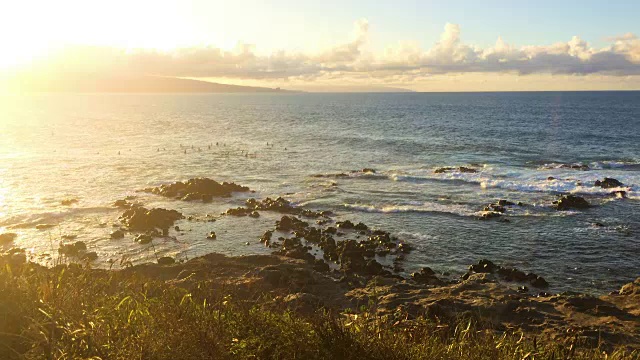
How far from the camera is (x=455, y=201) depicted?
134 feet

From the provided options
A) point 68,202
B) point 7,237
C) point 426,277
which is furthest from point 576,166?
point 7,237

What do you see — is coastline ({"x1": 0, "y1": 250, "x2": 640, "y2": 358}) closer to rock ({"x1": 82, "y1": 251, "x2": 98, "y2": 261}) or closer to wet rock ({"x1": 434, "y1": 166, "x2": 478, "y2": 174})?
rock ({"x1": 82, "y1": 251, "x2": 98, "y2": 261})

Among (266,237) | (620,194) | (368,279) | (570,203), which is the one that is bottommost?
(368,279)

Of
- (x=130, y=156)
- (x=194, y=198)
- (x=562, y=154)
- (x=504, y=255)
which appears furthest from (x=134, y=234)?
(x=562, y=154)

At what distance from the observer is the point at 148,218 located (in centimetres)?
3475

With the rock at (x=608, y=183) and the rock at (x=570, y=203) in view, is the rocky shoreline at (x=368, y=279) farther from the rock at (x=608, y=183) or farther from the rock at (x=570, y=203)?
the rock at (x=608, y=183)

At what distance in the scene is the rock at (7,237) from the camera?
102 ft

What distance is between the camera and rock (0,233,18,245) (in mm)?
31212

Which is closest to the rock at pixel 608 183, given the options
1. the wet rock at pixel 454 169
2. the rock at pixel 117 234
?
the wet rock at pixel 454 169

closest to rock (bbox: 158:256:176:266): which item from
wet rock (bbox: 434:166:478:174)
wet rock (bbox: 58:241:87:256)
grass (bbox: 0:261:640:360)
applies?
wet rock (bbox: 58:241:87:256)

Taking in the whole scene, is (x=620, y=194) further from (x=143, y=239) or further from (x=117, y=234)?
(x=117, y=234)

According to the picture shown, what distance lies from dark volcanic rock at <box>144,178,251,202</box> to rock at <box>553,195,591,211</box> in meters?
28.2

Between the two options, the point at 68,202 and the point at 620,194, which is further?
the point at 620,194

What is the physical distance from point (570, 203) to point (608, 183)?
33.3 ft
